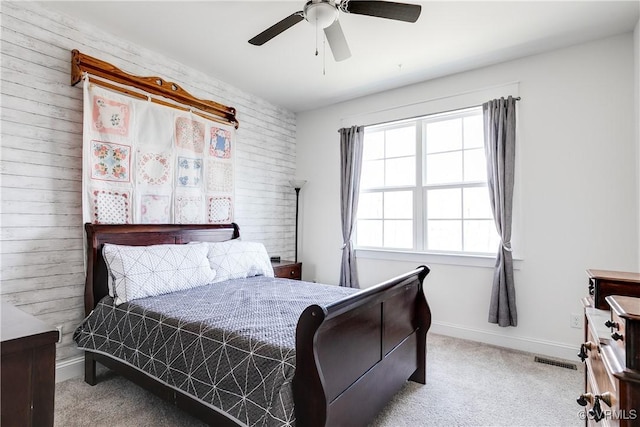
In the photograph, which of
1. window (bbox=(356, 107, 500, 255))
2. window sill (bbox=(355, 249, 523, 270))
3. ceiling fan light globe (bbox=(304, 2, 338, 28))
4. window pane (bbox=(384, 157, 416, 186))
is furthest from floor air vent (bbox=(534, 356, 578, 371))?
ceiling fan light globe (bbox=(304, 2, 338, 28))

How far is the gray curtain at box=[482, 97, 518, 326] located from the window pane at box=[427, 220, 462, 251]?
0.42m

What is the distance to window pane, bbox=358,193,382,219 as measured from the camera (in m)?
3.92

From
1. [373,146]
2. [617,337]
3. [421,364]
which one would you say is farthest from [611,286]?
[373,146]

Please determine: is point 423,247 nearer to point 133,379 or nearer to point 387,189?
point 387,189

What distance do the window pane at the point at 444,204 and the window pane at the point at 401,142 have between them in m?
0.56

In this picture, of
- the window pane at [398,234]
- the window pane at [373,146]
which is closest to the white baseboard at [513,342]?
the window pane at [398,234]

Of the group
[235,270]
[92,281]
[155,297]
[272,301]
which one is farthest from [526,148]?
[92,281]

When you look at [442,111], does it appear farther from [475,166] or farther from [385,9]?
[385,9]

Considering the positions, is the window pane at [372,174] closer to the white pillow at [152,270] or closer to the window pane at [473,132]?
the window pane at [473,132]

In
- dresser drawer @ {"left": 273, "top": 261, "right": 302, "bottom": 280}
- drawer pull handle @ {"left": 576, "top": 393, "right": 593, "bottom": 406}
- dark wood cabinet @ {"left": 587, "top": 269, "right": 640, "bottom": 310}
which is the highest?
dark wood cabinet @ {"left": 587, "top": 269, "right": 640, "bottom": 310}

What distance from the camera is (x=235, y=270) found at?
2.90 meters

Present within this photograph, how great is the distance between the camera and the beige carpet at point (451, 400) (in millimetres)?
1893

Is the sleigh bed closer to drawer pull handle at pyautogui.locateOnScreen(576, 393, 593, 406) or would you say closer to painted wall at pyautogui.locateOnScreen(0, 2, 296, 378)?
painted wall at pyautogui.locateOnScreen(0, 2, 296, 378)

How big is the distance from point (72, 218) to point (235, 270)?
129 centimetres
